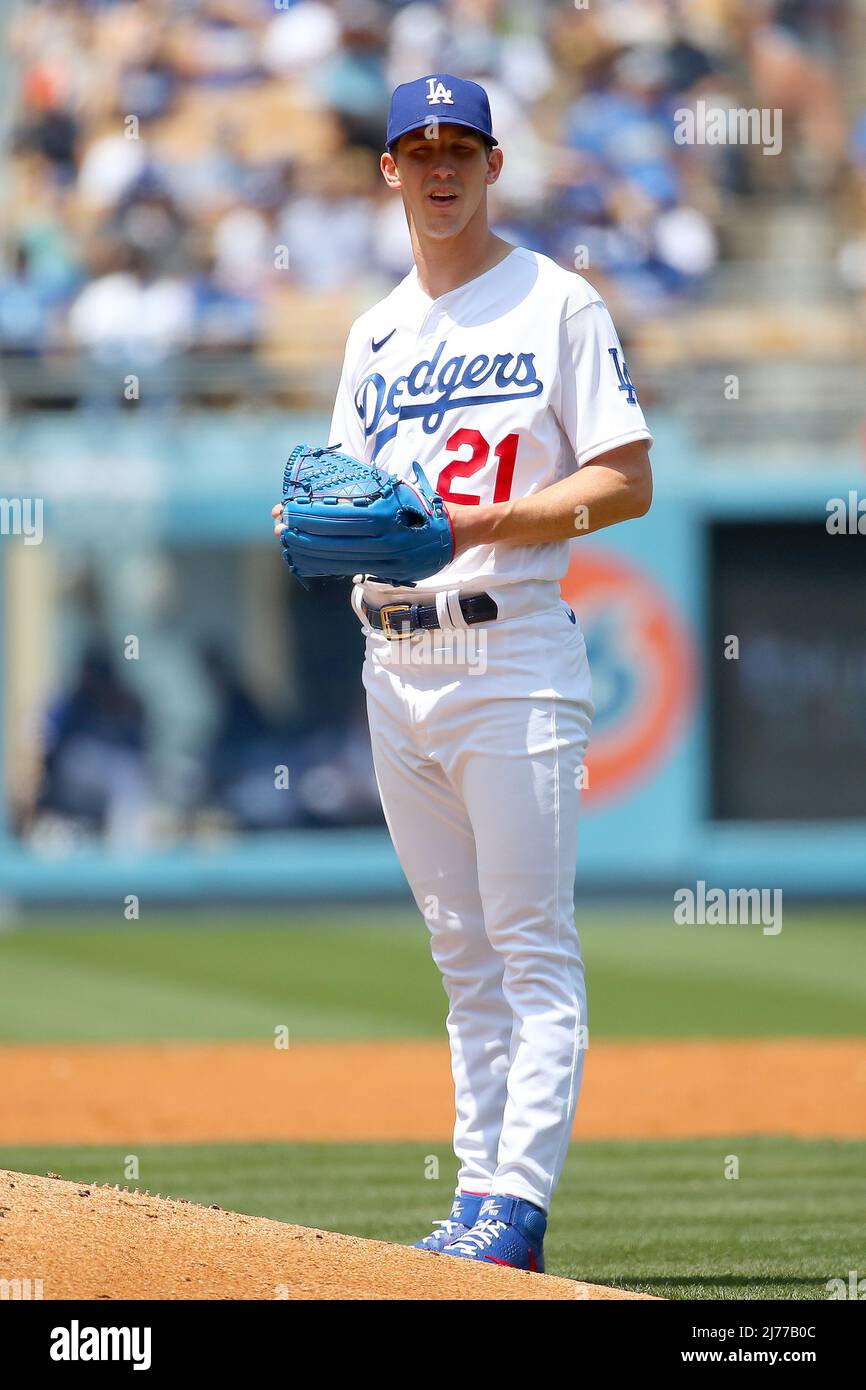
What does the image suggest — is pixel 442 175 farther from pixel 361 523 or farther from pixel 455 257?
pixel 361 523

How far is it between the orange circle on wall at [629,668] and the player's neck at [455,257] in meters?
9.14

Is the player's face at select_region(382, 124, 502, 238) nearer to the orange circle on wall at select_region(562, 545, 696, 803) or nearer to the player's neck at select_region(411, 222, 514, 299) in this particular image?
the player's neck at select_region(411, 222, 514, 299)

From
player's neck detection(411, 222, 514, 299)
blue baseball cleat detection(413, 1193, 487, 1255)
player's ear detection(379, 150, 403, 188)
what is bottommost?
blue baseball cleat detection(413, 1193, 487, 1255)

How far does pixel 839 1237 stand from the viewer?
4.06m

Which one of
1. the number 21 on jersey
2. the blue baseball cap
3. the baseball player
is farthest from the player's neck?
the number 21 on jersey

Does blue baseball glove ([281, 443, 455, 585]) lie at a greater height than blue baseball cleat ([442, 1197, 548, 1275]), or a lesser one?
greater

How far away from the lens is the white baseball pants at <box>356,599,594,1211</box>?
3.23 meters

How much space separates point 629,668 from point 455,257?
9.31m

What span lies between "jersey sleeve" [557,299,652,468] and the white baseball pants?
12.0 inches

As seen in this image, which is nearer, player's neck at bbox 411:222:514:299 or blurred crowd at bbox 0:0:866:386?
player's neck at bbox 411:222:514:299

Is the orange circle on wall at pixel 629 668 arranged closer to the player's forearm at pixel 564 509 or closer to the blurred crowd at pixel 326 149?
the blurred crowd at pixel 326 149

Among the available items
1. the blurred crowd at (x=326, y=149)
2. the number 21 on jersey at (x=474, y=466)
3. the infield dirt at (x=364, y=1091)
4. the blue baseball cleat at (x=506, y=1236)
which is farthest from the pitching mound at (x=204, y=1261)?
the blurred crowd at (x=326, y=149)
